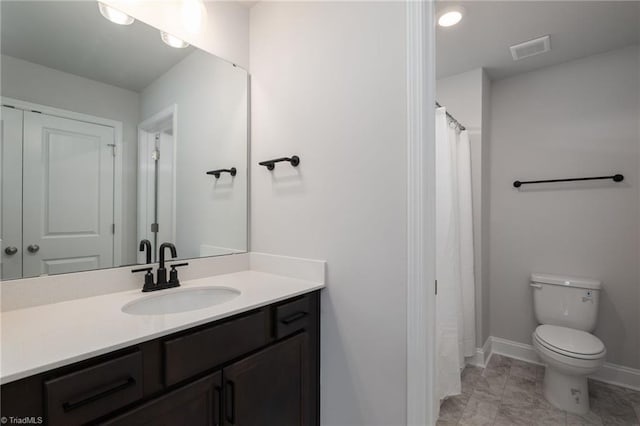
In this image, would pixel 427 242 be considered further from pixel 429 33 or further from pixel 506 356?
pixel 506 356

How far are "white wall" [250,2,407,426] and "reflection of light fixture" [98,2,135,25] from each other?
0.67 metres

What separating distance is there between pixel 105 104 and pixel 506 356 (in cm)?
333

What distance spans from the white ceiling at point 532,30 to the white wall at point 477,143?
127mm

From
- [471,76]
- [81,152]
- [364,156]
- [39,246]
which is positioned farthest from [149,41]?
[471,76]

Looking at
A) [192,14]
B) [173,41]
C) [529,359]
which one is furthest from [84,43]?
[529,359]

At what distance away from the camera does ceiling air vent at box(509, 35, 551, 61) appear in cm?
197

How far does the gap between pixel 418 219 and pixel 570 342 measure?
1.65 meters

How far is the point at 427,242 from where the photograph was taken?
1.11 meters

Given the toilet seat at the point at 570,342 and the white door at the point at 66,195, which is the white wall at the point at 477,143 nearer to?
the toilet seat at the point at 570,342

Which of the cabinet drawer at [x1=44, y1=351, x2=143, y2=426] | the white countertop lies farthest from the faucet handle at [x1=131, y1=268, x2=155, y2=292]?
the cabinet drawer at [x1=44, y1=351, x2=143, y2=426]

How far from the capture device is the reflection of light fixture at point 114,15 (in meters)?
1.18

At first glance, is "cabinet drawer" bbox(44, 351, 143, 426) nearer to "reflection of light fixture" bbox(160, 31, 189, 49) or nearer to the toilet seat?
"reflection of light fixture" bbox(160, 31, 189, 49)

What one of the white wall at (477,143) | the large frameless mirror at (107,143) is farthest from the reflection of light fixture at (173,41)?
the white wall at (477,143)

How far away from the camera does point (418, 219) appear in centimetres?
109
